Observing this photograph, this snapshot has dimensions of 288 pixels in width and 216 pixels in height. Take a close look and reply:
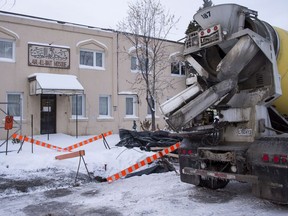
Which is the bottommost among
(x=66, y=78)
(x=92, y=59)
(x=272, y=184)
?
(x=272, y=184)

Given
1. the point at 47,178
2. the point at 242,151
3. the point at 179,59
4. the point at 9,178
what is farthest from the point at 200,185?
the point at 179,59

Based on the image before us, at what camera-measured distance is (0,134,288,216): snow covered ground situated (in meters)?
6.05

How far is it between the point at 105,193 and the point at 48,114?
12.2m

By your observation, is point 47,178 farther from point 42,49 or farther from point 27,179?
point 42,49

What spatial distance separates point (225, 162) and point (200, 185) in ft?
4.06

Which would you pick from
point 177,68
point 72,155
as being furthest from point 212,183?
point 177,68

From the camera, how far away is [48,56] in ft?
61.3

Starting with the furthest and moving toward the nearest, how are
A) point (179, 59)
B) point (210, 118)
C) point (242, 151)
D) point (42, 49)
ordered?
point (179, 59)
point (42, 49)
point (210, 118)
point (242, 151)

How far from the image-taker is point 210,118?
23.8 feet

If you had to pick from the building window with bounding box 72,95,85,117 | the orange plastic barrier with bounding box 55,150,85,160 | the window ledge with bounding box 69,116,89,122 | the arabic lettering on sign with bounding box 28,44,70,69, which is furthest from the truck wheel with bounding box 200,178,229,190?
the arabic lettering on sign with bounding box 28,44,70,69

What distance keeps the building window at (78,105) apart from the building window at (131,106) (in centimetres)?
332

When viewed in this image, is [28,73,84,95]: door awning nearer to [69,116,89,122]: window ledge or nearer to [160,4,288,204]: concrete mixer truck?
[69,116,89,122]: window ledge

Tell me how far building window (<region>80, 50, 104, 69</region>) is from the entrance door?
9.75 ft

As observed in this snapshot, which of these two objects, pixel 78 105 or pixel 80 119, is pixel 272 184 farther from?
pixel 78 105
